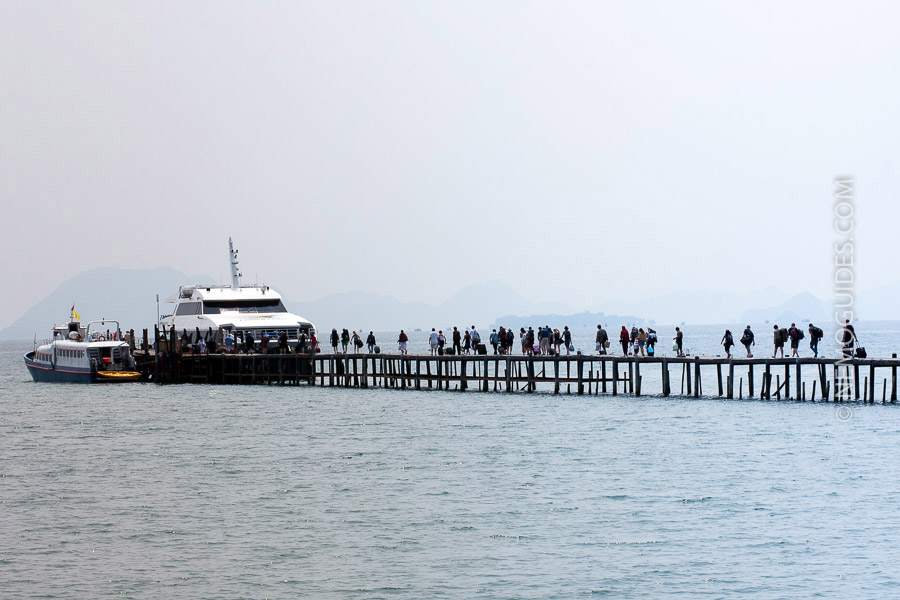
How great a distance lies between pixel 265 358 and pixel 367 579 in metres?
44.8

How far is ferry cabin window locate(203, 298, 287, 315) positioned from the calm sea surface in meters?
17.6

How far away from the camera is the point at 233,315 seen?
66.4 metres

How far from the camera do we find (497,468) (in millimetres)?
33844

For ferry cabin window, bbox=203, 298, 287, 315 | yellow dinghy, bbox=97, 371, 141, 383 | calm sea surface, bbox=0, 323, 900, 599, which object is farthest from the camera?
yellow dinghy, bbox=97, 371, 141, 383

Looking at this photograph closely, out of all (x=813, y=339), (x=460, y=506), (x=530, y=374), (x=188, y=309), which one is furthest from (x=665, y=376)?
(x=188, y=309)

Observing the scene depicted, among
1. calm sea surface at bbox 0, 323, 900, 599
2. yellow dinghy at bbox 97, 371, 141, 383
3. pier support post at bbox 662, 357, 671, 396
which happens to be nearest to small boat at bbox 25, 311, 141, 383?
yellow dinghy at bbox 97, 371, 141, 383

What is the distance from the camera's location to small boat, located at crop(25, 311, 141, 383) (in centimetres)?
6962

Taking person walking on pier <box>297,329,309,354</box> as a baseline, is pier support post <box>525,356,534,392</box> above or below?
below

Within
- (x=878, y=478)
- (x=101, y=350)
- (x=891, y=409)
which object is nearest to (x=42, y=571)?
(x=878, y=478)

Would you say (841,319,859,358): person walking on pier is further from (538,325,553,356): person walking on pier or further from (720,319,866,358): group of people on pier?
(538,325,553,356): person walking on pier

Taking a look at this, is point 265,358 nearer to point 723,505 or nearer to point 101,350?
point 101,350

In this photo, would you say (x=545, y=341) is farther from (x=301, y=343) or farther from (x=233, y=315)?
(x=233, y=315)

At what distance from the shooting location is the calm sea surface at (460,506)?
68.7 ft

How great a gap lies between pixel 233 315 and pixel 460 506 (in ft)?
135
